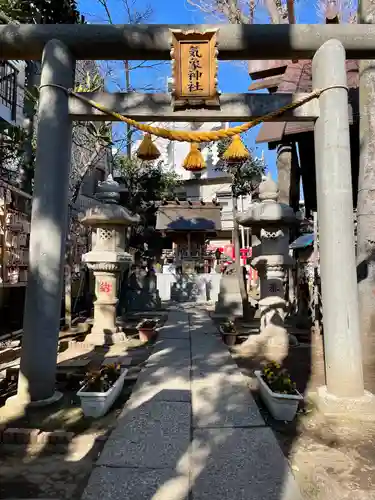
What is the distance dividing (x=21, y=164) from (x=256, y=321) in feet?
31.4

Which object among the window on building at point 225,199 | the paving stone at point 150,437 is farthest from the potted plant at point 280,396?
the window on building at point 225,199

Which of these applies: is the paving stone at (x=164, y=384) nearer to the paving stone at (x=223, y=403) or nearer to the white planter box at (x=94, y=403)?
the paving stone at (x=223, y=403)

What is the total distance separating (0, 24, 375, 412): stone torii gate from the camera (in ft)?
14.6

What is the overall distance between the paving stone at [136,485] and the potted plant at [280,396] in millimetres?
1661

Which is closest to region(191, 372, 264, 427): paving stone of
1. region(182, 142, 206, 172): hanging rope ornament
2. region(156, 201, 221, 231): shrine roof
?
region(182, 142, 206, 172): hanging rope ornament

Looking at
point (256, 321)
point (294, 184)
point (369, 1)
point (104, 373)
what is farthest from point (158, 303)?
point (369, 1)

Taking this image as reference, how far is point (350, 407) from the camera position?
415 centimetres

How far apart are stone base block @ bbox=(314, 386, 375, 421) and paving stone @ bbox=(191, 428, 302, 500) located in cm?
114

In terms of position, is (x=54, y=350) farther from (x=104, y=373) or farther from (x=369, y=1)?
(x=369, y=1)

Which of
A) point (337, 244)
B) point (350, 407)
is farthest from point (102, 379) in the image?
point (337, 244)

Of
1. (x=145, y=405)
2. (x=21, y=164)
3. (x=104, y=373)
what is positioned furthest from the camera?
(x=21, y=164)

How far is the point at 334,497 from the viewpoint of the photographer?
260cm

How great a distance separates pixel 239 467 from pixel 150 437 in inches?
36.4

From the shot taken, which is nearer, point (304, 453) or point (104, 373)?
point (304, 453)
